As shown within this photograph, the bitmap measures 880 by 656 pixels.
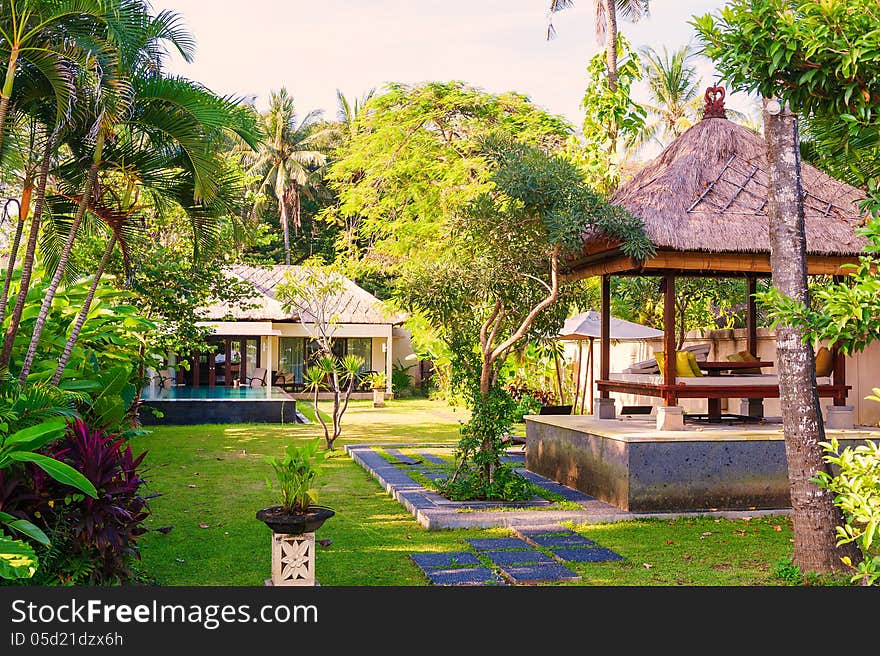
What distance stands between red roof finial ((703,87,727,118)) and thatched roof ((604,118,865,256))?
3.5 inches

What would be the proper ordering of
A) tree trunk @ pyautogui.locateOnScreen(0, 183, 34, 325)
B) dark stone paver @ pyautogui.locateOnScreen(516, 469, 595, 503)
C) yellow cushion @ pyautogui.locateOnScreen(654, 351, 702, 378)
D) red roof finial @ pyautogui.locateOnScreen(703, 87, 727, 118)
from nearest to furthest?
tree trunk @ pyautogui.locateOnScreen(0, 183, 34, 325), dark stone paver @ pyautogui.locateOnScreen(516, 469, 595, 503), yellow cushion @ pyautogui.locateOnScreen(654, 351, 702, 378), red roof finial @ pyautogui.locateOnScreen(703, 87, 727, 118)

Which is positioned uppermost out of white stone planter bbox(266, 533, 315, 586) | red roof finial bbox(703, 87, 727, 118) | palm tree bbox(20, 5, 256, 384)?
red roof finial bbox(703, 87, 727, 118)

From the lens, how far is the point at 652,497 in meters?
8.48

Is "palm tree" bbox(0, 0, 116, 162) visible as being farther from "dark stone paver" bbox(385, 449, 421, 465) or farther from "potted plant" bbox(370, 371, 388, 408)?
"potted plant" bbox(370, 371, 388, 408)

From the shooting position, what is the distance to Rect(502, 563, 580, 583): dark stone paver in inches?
238

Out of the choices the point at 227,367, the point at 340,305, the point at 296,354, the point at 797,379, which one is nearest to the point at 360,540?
the point at 797,379

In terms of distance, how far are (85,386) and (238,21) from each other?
655cm

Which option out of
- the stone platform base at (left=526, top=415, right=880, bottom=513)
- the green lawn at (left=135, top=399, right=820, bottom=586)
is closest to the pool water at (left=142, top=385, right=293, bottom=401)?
the green lawn at (left=135, top=399, right=820, bottom=586)

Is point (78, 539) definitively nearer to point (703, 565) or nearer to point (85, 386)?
point (85, 386)

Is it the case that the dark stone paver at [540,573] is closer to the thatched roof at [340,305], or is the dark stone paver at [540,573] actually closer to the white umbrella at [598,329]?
the white umbrella at [598,329]

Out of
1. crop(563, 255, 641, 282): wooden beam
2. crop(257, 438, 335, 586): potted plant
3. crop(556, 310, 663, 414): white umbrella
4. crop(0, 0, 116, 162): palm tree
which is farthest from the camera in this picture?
crop(556, 310, 663, 414): white umbrella

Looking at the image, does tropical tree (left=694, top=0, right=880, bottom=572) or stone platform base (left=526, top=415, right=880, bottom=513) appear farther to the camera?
stone platform base (left=526, top=415, right=880, bottom=513)

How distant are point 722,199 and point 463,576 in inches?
232

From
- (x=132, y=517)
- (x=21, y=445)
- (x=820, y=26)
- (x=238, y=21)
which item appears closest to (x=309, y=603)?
(x=132, y=517)
